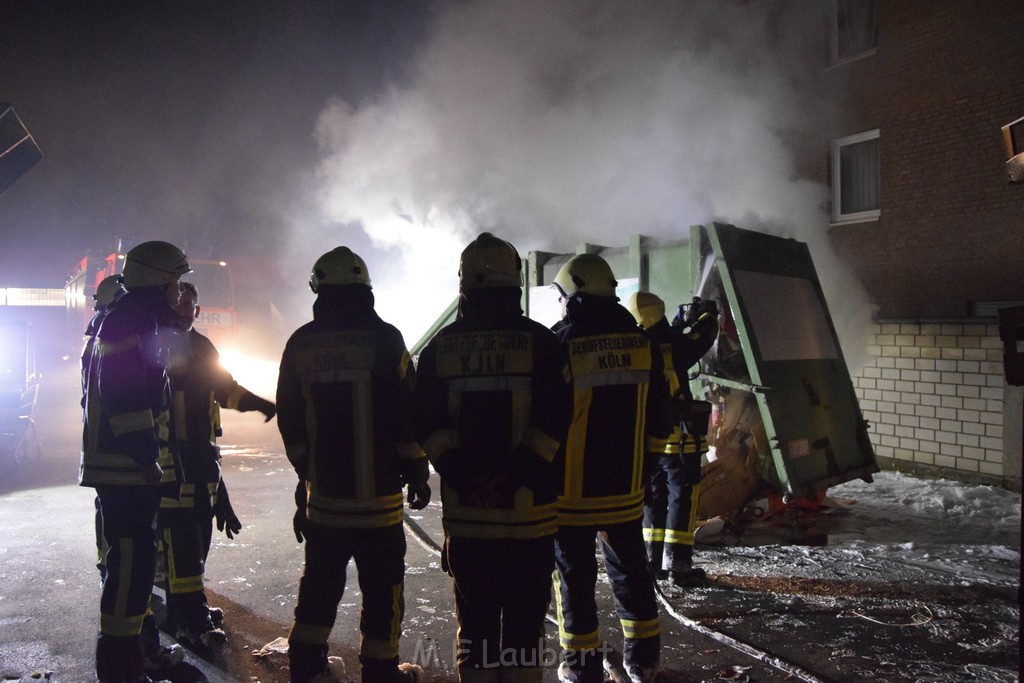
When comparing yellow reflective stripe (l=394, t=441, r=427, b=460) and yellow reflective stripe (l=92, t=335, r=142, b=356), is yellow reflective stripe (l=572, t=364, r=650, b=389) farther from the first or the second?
yellow reflective stripe (l=92, t=335, r=142, b=356)

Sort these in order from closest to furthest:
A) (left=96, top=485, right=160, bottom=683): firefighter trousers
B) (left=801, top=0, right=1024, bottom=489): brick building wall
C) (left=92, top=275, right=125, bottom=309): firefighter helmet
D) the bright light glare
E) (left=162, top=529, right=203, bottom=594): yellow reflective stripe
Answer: (left=96, top=485, right=160, bottom=683): firefighter trousers < (left=162, top=529, right=203, bottom=594): yellow reflective stripe < (left=92, top=275, right=125, bottom=309): firefighter helmet < (left=801, top=0, right=1024, bottom=489): brick building wall < the bright light glare

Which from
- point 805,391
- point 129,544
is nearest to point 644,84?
point 805,391

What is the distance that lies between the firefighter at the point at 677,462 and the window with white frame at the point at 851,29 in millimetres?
7193

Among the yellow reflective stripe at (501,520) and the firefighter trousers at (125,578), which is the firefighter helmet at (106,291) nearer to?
the firefighter trousers at (125,578)

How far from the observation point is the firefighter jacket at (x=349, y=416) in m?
2.65

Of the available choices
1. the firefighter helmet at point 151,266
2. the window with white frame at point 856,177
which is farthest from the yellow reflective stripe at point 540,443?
the window with white frame at point 856,177

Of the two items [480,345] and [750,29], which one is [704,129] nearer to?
[750,29]

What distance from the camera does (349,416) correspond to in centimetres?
265

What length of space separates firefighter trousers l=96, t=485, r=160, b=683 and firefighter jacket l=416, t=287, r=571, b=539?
1477 millimetres

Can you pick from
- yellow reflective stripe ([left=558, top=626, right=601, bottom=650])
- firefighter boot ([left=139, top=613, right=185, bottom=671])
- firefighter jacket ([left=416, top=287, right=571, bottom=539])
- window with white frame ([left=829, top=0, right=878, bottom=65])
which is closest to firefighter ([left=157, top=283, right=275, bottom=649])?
firefighter boot ([left=139, top=613, right=185, bottom=671])

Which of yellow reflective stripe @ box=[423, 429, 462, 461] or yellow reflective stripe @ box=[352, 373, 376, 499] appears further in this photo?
yellow reflective stripe @ box=[352, 373, 376, 499]

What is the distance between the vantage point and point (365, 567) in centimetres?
265

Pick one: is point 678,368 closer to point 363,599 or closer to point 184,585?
point 363,599

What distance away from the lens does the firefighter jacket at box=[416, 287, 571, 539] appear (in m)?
2.40
